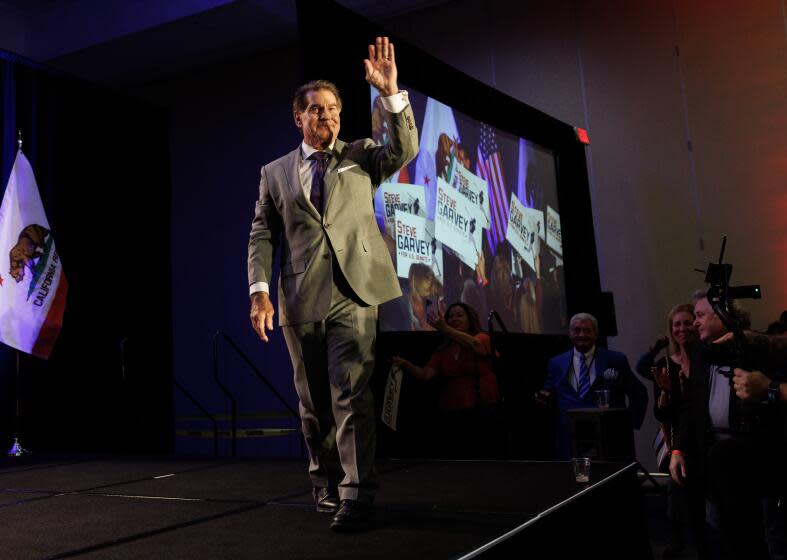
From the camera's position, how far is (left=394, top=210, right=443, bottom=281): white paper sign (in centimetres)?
435

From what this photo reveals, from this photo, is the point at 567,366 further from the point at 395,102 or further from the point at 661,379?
the point at 395,102

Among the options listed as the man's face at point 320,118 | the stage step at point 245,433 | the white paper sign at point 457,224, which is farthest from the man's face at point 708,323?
the stage step at point 245,433

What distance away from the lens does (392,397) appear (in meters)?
4.12

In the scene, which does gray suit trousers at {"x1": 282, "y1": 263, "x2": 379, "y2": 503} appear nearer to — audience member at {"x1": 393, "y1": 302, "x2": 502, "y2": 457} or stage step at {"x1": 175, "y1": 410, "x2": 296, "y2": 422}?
audience member at {"x1": 393, "y1": 302, "x2": 502, "y2": 457}

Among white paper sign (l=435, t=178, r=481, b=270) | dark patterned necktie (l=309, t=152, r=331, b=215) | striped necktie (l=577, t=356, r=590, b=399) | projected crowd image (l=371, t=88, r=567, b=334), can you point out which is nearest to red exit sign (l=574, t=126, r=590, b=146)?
projected crowd image (l=371, t=88, r=567, b=334)

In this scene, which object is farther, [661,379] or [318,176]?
[661,379]

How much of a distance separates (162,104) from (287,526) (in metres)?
7.65

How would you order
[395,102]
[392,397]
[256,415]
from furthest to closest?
[256,415] < [392,397] < [395,102]

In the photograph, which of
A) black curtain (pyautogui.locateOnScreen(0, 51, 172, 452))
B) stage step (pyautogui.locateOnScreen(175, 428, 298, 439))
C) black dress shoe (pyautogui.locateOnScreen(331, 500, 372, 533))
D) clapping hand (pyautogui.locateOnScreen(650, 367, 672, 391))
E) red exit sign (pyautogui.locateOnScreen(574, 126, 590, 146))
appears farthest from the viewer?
stage step (pyautogui.locateOnScreen(175, 428, 298, 439))

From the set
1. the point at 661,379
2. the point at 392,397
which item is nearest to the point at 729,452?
the point at 661,379

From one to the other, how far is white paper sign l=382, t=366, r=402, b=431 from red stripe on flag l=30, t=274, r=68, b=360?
3.05 meters

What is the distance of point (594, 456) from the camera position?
12.9 ft

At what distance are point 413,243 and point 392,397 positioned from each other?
949 mm

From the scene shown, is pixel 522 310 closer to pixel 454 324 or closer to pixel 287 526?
pixel 454 324
